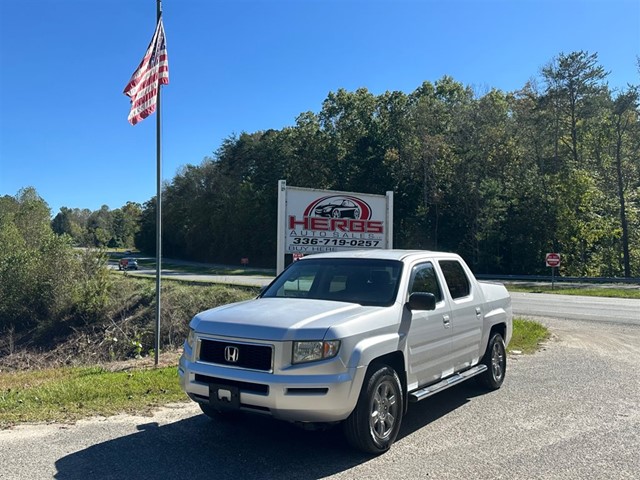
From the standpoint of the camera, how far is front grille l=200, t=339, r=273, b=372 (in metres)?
4.44

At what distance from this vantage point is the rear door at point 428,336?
5.27 meters

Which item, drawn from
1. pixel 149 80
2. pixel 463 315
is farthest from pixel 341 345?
pixel 149 80

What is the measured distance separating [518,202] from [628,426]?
128 feet

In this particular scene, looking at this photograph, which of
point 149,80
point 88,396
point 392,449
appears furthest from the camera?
point 149,80

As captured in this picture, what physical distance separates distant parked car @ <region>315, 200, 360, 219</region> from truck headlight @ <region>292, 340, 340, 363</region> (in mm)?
8558

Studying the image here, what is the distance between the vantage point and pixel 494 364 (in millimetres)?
7176

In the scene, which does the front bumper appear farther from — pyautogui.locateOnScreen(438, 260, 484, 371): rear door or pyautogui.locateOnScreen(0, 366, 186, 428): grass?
pyautogui.locateOnScreen(0, 366, 186, 428): grass

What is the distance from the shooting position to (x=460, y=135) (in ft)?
147

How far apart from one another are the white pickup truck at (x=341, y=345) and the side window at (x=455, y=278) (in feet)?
0.09

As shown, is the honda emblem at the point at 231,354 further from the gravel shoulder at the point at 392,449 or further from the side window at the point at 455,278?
the side window at the point at 455,278

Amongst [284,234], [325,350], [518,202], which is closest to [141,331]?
[284,234]

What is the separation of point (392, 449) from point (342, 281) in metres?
1.74

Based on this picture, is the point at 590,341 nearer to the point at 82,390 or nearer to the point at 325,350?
the point at 325,350

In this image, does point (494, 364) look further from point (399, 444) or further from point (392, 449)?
point (392, 449)
